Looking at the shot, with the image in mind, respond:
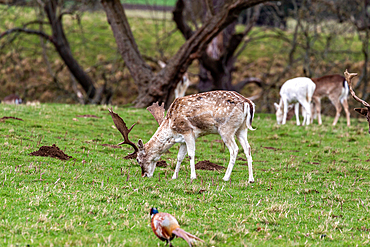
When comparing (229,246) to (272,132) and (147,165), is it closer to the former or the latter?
(147,165)

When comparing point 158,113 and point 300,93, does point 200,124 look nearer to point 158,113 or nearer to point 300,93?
point 158,113

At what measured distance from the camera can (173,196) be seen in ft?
23.1

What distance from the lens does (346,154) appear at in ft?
41.6

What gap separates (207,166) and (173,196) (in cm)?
319

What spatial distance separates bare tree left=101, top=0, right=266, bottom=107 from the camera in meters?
19.6

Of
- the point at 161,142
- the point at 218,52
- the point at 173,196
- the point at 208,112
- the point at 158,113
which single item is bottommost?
the point at 218,52

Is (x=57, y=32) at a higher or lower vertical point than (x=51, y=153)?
lower

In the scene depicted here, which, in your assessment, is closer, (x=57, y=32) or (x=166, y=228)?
(x=166, y=228)

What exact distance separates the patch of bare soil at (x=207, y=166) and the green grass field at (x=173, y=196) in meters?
0.37

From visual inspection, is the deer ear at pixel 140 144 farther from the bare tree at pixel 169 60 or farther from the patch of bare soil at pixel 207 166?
the bare tree at pixel 169 60

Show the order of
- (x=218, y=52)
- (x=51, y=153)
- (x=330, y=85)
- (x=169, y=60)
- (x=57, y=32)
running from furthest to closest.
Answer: (x=218, y=52)
(x=57, y=32)
(x=169, y=60)
(x=330, y=85)
(x=51, y=153)

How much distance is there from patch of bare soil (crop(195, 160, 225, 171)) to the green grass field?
1.21 feet

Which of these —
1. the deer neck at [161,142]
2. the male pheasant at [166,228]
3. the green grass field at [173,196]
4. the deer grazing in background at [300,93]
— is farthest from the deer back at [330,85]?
the male pheasant at [166,228]

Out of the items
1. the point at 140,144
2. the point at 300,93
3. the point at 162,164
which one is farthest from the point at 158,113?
the point at 300,93
